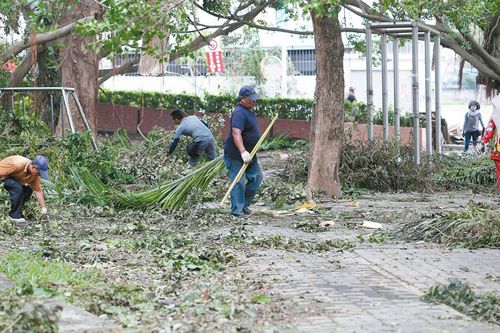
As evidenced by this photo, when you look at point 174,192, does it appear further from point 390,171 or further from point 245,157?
point 390,171

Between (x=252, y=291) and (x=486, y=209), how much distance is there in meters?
4.40

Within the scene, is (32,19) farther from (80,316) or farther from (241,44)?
(241,44)

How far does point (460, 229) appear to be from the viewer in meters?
10.8

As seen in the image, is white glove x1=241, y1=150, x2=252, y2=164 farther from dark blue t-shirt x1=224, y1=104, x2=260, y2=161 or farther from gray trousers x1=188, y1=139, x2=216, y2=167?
gray trousers x1=188, y1=139, x2=216, y2=167

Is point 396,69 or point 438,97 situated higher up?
point 396,69

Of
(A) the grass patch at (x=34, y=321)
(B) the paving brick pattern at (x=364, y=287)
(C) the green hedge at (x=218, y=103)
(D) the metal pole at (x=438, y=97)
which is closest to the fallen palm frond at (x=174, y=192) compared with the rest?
(B) the paving brick pattern at (x=364, y=287)

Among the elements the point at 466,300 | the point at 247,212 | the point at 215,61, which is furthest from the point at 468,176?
the point at 215,61

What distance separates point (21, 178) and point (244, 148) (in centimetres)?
278

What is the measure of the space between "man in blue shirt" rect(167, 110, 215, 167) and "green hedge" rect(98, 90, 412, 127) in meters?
8.17

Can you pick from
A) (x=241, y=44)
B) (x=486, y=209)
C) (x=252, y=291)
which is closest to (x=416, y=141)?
(x=486, y=209)

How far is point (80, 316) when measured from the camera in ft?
22.2

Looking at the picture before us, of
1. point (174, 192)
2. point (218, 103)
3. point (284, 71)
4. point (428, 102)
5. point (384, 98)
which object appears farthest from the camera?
point (284, 71)

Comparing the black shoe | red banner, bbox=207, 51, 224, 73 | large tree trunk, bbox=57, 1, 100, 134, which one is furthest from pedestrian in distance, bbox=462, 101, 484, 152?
the black shoe

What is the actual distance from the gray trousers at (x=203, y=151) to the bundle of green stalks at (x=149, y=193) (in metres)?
3.23
